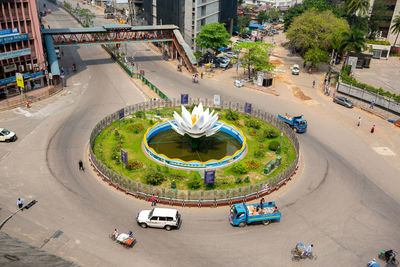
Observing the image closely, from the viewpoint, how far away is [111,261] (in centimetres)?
3428

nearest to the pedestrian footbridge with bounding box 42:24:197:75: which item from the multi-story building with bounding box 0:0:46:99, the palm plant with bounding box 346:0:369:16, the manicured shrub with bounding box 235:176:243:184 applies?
the multi-story building with bounding box 0:0:46:99

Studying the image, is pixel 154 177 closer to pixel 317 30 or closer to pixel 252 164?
pixel 252 164

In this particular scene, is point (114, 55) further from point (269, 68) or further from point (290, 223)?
point (290, 223)

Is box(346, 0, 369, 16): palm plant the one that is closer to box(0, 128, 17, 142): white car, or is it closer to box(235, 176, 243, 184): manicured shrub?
box(235, 176, 243, 184): manicured shrub

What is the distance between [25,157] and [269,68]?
57908 millimetres

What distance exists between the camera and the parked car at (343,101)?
245 ft

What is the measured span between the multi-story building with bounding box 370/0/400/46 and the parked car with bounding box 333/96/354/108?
60.5 metres

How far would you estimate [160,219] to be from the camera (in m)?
38.2

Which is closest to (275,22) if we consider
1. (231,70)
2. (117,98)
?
(231,70)

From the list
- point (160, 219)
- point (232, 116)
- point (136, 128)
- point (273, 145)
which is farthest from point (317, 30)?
point (160, 219)

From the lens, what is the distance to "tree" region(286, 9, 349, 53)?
9600 cm

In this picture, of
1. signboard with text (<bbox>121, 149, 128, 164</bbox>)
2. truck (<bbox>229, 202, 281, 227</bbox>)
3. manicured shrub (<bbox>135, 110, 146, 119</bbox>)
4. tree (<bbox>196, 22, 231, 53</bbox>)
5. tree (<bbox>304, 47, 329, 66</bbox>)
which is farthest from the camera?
tree (<bbox>196, 22, 231, 53</bbox>)

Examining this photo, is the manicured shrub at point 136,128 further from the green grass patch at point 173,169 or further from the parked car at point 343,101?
the parked car at point 343,101

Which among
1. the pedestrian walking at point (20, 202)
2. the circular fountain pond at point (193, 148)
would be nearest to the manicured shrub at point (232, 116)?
the circular fountain pond at point (193, 148)
